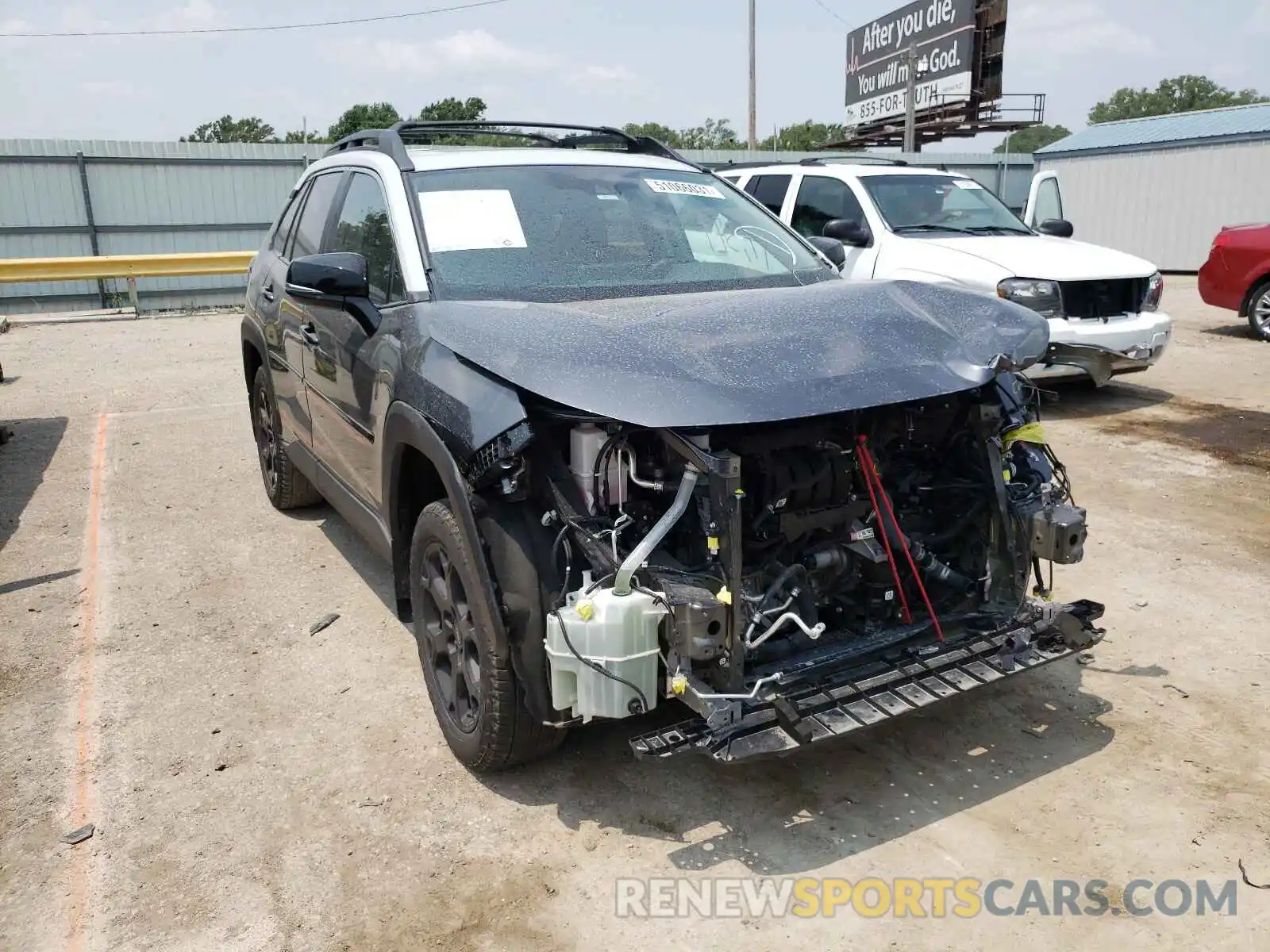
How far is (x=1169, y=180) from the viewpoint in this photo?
2195 centimetres

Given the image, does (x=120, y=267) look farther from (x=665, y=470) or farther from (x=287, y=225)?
(x=665, y=470)

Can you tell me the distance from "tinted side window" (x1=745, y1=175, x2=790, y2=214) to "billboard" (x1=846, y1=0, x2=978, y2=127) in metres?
24.2

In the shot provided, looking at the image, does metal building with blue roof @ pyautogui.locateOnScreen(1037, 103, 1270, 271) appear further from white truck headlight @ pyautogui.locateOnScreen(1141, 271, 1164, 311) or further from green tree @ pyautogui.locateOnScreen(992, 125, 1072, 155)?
green tree @ pyautogui.locateOnScreen(992, 125, 1072, 155)

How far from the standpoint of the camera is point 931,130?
34.0 metres

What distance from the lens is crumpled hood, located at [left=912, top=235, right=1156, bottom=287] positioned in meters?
8.00

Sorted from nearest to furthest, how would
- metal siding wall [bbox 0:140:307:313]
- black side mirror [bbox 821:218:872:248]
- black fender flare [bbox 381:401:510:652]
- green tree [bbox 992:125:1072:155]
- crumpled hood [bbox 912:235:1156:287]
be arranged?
black fender flare [bbox 381:401:510:652] < crumpled hood [bbox 912:235:1156:287] < black side mirror [bbox 821:218:872:248] < metal siding wall [bbox 0:140:307:313] < green tree [bbox 992:125:1072:155]

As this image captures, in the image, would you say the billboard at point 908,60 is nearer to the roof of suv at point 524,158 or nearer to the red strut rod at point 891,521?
the roof of suv at point 524,158

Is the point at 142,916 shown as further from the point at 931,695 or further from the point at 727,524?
the point at 931,695

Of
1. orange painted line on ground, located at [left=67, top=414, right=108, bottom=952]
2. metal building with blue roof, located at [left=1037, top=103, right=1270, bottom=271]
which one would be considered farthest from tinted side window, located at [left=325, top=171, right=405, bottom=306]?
metal building with blue roof, located at [left=1037, top=103, right=1270, bottom=271]

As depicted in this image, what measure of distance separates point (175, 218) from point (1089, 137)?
67.0 ft

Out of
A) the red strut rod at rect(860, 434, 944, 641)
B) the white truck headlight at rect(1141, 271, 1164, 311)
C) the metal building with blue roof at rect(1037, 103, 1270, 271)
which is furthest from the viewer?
the metal building with blue roof at rect(1037, 103, 1270, 271)

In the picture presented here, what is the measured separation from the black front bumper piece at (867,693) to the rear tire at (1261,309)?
411 inches

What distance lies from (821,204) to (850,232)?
1.26 m

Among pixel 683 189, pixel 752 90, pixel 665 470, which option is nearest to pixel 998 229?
pixel 683 189
